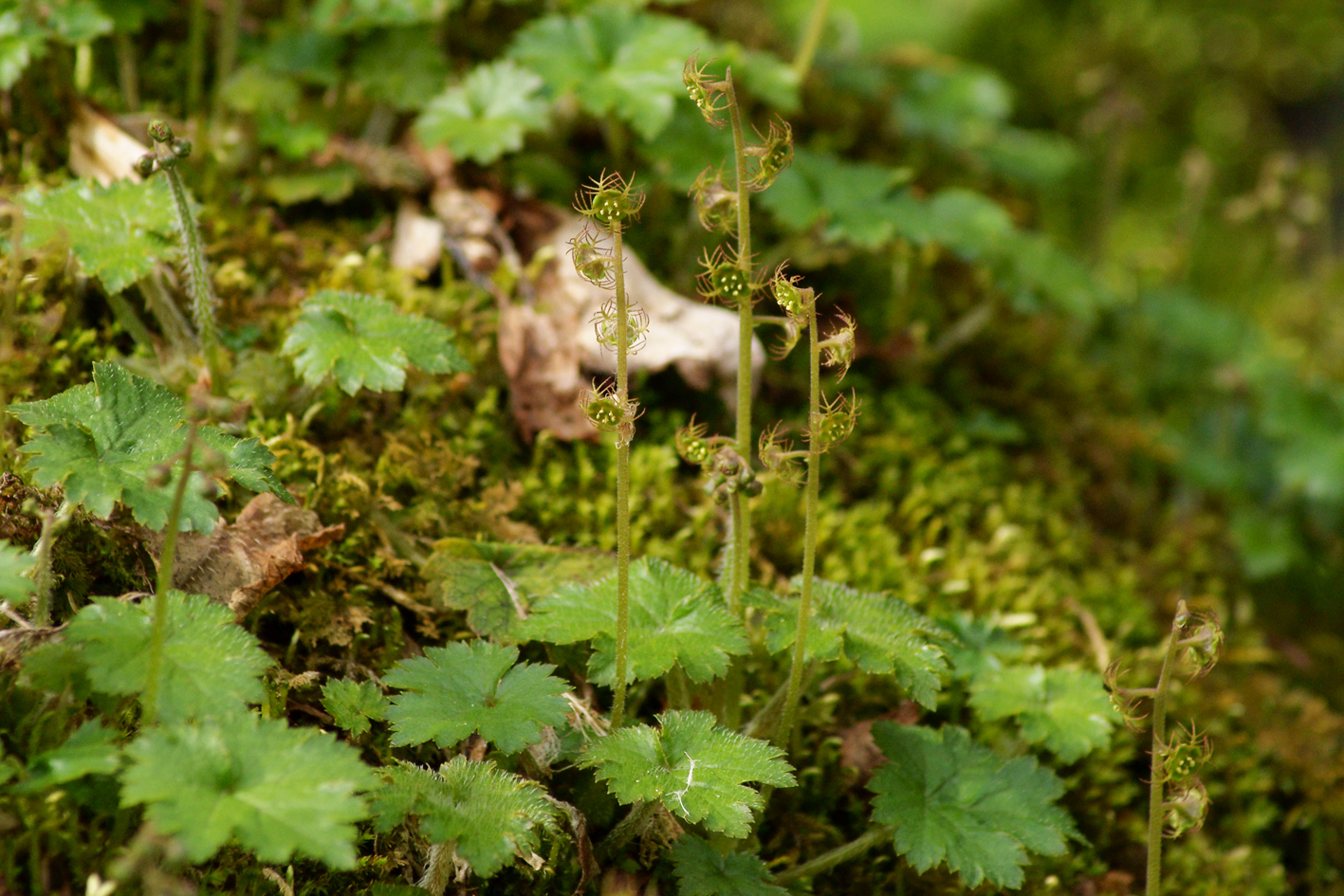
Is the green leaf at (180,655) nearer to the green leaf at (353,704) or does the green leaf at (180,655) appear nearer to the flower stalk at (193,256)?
the green leaf at (353,704)

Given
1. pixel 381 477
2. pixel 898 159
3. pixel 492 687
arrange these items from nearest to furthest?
pixel 492 687, pixel 381 477, pixel 898 159

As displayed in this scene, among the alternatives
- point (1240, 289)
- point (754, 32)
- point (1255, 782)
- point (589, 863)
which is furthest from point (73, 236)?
point (1240, 289)

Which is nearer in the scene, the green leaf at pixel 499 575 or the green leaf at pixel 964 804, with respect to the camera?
the green leaf at pixel 964 804

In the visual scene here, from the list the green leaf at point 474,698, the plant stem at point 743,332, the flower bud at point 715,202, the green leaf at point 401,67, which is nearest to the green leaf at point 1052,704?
the plant stem at point 743,332

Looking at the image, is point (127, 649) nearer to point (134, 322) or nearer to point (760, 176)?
point (134, 322)

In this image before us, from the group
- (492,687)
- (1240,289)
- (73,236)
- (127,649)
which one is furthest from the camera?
(1240,289)
